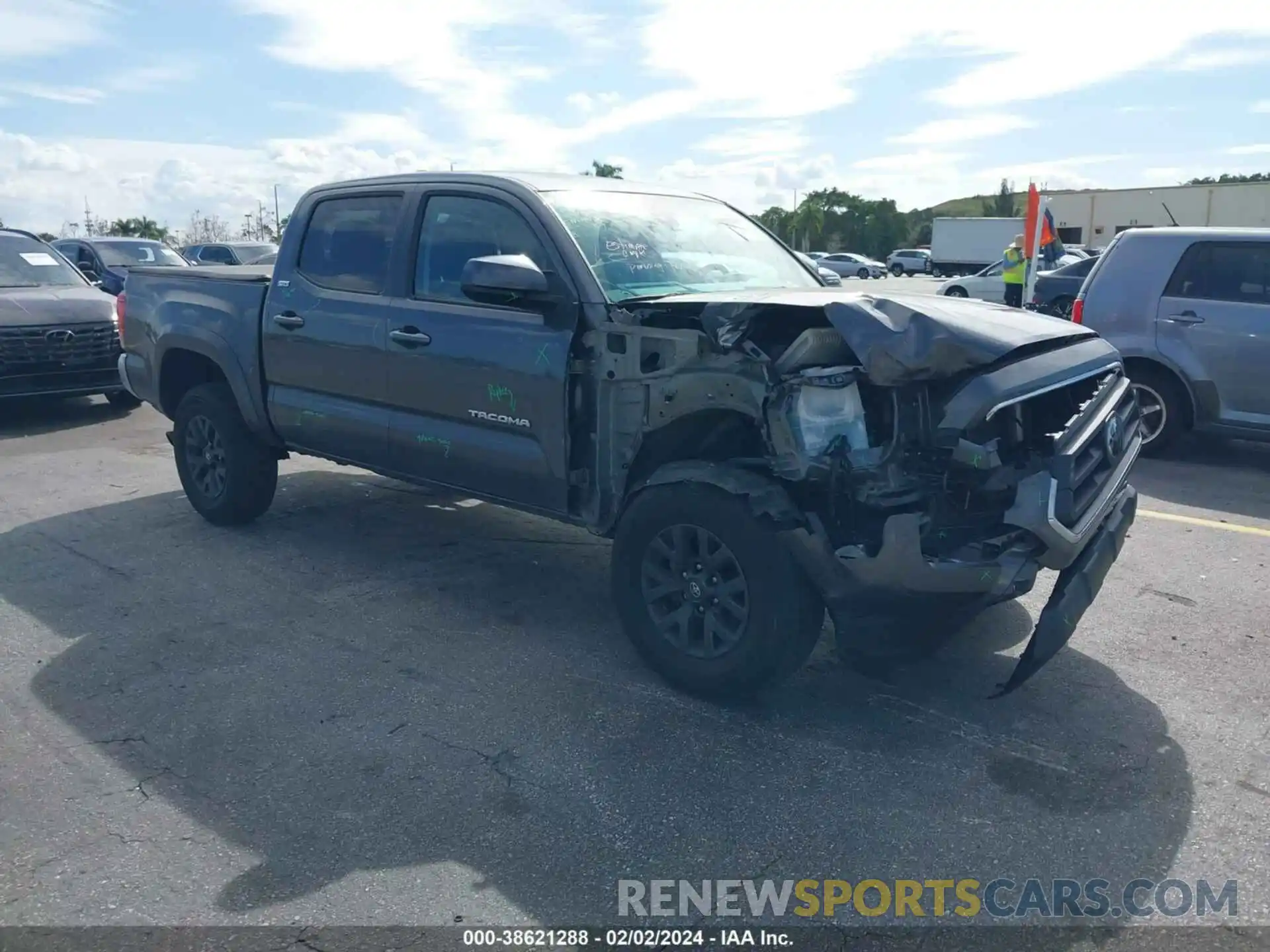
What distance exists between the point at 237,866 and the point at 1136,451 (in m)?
3.58

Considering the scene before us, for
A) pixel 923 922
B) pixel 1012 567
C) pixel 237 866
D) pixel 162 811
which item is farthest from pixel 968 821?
pixel 162 811

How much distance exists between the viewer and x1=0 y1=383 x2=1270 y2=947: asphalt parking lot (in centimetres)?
302

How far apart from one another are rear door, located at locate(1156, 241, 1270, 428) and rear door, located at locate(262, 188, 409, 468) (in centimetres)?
582

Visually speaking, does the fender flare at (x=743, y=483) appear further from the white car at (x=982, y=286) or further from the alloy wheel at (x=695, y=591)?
the white car at (x=982, y=286)

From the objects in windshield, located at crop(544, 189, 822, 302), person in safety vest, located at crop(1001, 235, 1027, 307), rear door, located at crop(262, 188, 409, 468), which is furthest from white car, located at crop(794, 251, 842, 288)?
person in safety vest, located at crop(1001, 235, 1027, 307)

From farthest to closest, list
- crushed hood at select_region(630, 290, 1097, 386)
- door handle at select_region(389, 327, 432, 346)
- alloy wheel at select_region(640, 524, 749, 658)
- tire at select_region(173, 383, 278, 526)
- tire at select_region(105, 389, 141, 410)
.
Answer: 1. tire at select_region(105, 389, 141, 410)
2. tire at select_region(173, 383, 278, 526)
3. door handle at select_region(389, 327, 432, 346)
4. alloy wheel at select_region(640, 524, 749, 658)
5. crushed hood at select_region(630, 290, 1097, 386)

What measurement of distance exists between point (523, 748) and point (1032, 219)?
13.2 meters

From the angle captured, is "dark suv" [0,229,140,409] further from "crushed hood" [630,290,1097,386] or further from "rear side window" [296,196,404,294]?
"crushed hood" [630,290,1097,386]

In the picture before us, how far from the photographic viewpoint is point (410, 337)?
5012 mm

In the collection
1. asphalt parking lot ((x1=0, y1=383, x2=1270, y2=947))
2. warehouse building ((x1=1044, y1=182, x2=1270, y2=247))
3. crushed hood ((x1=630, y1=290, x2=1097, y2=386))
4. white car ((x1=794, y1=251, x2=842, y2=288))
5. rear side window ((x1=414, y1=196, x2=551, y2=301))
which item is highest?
warehouse building ((x1=1044, y1=182, x2=1270, y2=247))

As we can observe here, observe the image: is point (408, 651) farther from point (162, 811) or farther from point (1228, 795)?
point (1228, 795)

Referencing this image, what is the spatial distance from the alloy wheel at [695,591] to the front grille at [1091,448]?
3.59 ft

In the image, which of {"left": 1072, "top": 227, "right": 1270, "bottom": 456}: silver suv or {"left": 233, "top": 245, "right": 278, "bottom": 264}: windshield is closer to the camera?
{"left": 1072, "top": 227, "right": 1270, "bottom": 456}: silver suv

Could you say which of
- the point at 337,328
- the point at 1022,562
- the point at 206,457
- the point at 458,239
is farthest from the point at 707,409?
the point at 206,457
